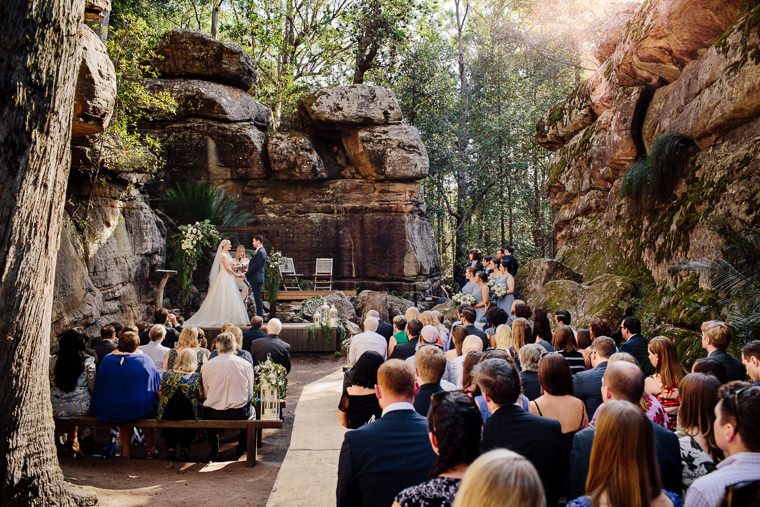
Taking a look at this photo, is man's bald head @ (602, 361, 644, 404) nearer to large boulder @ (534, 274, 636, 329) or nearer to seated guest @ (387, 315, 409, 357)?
seated guest @ (387, 315, 409, 357)

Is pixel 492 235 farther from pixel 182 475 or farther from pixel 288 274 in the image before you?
pixel 182 475

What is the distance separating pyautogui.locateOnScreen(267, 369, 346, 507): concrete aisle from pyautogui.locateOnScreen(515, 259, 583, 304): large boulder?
4.80 metres

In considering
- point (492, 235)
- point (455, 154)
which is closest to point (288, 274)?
point (455, 154)

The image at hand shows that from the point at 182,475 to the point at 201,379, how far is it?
1005mm

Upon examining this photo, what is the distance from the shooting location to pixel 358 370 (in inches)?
179

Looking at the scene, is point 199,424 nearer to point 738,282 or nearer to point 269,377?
point 269,377

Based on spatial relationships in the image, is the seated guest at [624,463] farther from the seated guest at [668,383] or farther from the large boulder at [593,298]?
the large boulder at [593,298]

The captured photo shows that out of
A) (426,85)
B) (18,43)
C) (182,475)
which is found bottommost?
(182,475)

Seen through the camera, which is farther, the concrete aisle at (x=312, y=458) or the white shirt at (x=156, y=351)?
the white shirt at (x=156, y=351)

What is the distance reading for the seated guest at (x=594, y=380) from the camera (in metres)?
4.25

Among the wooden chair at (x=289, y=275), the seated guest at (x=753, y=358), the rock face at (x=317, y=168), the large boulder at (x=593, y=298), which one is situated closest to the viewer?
the seated guest at (x=753, y=358)

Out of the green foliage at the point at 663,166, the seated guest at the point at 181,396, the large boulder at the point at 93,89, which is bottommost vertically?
the seated guest at the point at 181,396

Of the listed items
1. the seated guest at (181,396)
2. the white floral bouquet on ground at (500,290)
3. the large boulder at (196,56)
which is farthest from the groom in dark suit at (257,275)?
the large boulder at (196,56)

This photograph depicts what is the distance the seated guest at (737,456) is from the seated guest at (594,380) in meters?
1.87
